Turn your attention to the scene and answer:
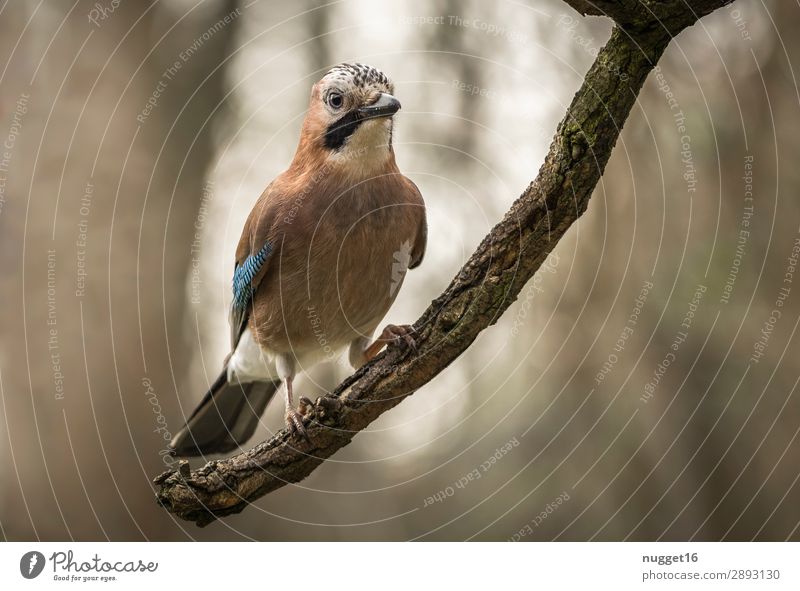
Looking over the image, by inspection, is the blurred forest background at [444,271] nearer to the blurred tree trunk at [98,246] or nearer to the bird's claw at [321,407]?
the blurred tree trunk at [98,246]

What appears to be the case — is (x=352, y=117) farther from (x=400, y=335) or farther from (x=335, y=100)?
(x=400, y=335)

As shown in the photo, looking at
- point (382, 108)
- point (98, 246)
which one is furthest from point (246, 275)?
point (98, 246)

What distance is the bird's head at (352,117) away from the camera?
426 cm

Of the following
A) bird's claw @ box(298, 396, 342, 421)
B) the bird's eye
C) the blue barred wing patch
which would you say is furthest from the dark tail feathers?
the bird's eye

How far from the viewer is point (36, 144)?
658 cm

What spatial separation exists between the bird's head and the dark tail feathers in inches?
69.6

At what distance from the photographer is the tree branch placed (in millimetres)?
3309

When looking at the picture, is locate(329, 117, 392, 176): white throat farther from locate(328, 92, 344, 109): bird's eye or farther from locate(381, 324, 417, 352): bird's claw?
locate(381, 324, 417, 352): bird's claw

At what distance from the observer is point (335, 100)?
4.46 m

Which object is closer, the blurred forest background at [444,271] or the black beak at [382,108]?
the black beak at [382,108]

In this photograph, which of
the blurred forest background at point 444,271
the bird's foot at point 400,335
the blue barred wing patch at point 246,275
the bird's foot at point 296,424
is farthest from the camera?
the blurred forest background at point 444,271

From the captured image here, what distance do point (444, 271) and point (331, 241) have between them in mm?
770

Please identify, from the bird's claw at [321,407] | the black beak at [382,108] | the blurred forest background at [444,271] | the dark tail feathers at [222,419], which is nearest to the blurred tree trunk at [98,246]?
the blurred forest background at [444,271]

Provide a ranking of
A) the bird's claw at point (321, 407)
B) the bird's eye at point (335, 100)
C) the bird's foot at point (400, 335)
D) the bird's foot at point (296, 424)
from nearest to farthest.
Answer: the bird's foot at point (400, 335) < the bird's claw at point (321, 407) < the bird's foot at point (296, 424) < the bird's eye at point (335, 100)
